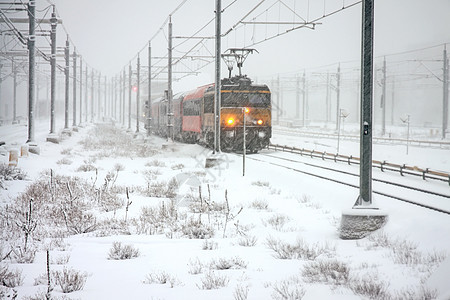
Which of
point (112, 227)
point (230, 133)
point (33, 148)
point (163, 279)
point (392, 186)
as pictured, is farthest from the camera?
point (230, 133)

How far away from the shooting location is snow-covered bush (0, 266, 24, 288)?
18.4 feet

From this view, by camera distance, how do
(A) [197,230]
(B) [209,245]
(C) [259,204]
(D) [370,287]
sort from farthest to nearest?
(C) [259,204] → (A) [197,230] → (B) [209,245] → (D) [370,287]

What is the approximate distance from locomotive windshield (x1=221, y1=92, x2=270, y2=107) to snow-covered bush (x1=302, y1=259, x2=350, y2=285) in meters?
17.4

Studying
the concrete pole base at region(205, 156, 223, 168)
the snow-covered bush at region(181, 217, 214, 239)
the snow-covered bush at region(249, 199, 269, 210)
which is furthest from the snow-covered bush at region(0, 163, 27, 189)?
the snow-covered bush at region(181, 217, 214, 239)

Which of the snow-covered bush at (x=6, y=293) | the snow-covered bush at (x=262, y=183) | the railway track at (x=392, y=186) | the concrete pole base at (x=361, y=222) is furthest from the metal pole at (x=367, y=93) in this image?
the snow-covered bush at (x=262, y=183)

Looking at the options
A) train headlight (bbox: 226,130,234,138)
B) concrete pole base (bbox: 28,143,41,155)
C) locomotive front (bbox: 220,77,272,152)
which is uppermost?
locomotive front (bbox: 220,77,272,152)

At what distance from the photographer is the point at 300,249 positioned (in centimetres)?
A: 702

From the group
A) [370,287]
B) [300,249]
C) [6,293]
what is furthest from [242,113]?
[6,293]

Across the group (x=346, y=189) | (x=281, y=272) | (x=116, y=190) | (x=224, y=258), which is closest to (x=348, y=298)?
(x=281, y=272)

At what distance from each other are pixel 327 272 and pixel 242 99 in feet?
59.0

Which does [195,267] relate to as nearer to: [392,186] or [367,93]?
[367,93]

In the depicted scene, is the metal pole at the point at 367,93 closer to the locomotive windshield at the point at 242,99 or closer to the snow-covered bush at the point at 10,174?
the snow-covered bush at the point at 10,174

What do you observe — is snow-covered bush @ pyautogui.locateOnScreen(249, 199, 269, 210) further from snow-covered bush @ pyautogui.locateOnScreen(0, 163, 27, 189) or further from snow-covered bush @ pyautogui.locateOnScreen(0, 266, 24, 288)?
snow-covered bush @ pyautogui.locateOnScreen(0, 163, 27, 189)

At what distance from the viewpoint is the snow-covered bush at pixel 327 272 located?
570 centimetres
